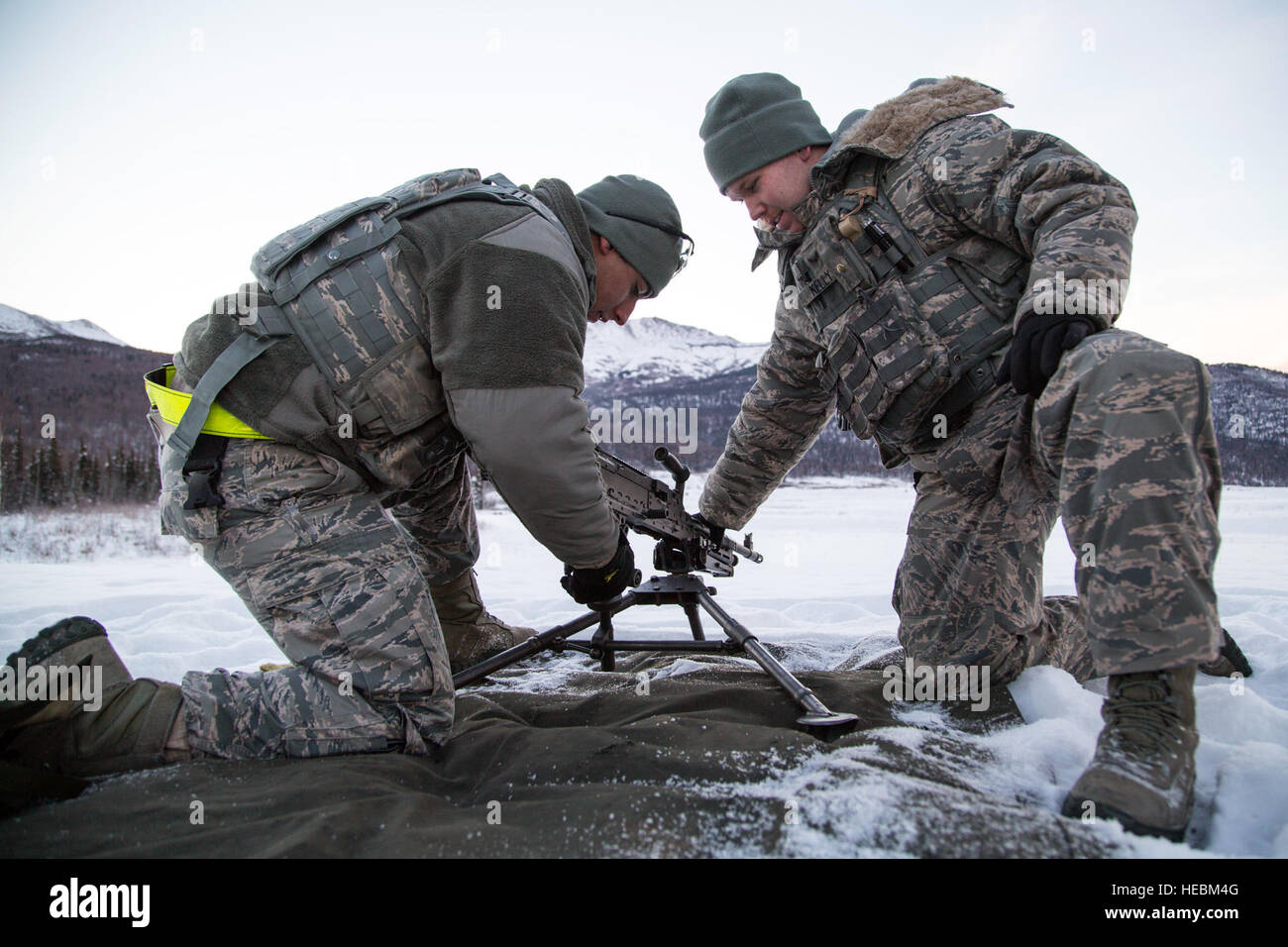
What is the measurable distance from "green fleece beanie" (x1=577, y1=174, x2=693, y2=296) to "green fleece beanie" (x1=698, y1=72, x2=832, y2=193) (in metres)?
0.45

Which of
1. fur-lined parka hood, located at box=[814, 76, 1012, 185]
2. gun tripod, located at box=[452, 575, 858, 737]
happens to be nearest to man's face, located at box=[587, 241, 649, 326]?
fur-lined parka hood, located at box=[814, 76, 1012, 185]

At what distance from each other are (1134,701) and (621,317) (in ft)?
6.30

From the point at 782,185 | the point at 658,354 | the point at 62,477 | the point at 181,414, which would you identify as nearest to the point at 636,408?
the point at 62,477

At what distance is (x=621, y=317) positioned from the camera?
2709 millimetres

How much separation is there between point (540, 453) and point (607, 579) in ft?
1.99

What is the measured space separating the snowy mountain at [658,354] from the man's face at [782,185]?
68024 millimetres

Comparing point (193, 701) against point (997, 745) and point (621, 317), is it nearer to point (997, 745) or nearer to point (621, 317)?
point (621, 317)

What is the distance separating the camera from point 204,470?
200 cm

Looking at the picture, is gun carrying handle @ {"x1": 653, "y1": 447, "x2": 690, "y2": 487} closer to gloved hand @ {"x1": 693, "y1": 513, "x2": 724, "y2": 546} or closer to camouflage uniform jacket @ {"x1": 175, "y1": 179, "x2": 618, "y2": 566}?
gloved hand @ {"x1": 693, "y1": 513, "x2": 724, "y2": 546}


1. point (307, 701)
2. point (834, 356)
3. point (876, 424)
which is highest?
point (834, 356)

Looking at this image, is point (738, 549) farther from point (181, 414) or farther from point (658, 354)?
point (658, 354)

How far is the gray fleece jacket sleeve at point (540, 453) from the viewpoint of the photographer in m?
1.94

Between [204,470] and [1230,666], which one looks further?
[1230,666]
